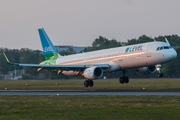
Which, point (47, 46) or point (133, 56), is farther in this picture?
point (47, 46)

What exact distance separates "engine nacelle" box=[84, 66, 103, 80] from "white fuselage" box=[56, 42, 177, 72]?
5.54 ft

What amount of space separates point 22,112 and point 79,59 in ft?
101

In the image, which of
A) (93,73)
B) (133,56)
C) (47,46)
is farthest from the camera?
(47,46)

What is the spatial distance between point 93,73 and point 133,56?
5499mm

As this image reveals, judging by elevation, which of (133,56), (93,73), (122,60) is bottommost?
(93,73)

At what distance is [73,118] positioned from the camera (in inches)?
579

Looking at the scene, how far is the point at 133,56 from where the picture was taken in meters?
39.1

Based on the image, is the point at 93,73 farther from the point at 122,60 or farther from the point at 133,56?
the point at 133,56

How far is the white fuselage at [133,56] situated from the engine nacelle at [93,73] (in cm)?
169

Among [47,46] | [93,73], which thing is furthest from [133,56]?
[47,46]

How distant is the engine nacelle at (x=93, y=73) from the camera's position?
39406 mm

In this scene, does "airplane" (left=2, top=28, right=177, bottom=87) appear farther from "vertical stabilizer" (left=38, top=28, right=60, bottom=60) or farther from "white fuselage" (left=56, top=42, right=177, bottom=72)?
"vertical stabilizer" (left=38, top=28, right=60, bottom=60)

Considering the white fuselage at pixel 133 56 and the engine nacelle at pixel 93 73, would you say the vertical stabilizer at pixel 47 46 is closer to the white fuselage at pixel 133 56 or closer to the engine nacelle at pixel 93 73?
the white fuselage at pixel 133 56

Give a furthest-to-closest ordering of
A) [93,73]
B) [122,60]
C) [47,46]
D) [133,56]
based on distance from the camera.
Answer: [47,46] → [122,60] → [93,73] → [133,56]
